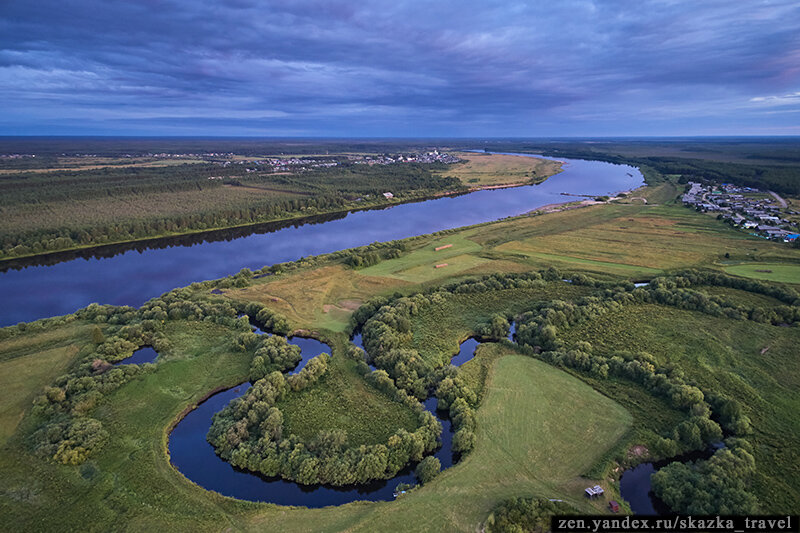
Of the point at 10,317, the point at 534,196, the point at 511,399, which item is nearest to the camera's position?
the point at 511,399

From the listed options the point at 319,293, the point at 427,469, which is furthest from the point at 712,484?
the point at 319,293

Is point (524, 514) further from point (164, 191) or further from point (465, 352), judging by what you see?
point (164, 191)

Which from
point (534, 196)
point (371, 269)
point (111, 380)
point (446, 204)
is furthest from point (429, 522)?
point (534, 196)

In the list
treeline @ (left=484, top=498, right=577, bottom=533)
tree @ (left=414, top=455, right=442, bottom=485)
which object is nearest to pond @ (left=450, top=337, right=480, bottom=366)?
tree @ (left=414, top=455, right=442, bottom=485)

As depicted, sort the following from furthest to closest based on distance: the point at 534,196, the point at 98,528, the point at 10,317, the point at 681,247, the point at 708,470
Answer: the point at 534,196 < the point at 681,247 < the point at 10,317 < the point at 708,470 < the point at 98,528

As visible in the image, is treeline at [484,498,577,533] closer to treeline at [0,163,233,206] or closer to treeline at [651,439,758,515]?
treeline at [651,439,758,515]

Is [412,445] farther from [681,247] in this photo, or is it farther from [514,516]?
[681,247]

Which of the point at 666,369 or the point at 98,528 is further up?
the point at 666,369

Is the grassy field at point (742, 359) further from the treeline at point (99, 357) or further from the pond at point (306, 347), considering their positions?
the treeline at point (99, 357)
